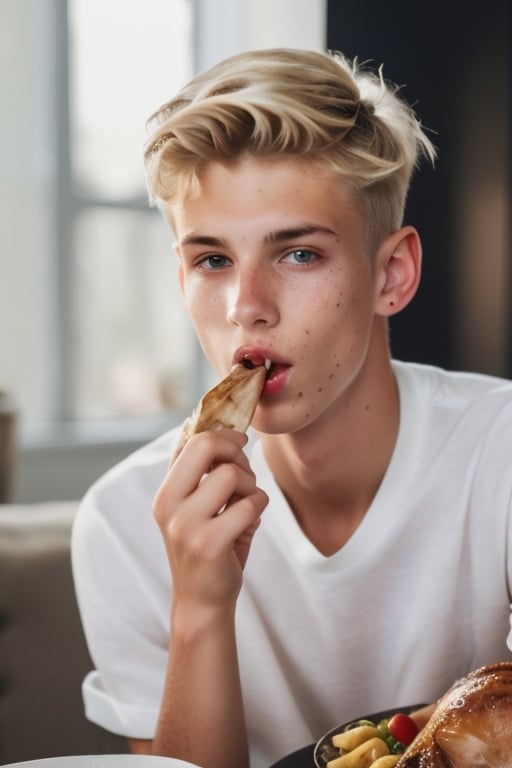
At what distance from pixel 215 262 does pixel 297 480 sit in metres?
0.42

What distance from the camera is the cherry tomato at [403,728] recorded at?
988 millimetres

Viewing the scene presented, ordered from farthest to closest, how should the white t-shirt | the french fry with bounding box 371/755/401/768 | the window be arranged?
the window, the white t-shirt, the french fry with bounding box 371/755/401/768

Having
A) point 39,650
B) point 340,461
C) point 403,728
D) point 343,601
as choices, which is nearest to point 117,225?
point 39,650

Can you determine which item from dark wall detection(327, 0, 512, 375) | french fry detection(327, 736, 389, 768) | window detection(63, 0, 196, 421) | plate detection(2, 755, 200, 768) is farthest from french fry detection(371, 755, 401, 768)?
window detection(63, 0, 196, 421)

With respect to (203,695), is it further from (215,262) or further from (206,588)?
(215,262)

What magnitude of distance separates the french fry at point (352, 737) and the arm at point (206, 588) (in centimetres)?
26

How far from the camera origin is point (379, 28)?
3264 mm

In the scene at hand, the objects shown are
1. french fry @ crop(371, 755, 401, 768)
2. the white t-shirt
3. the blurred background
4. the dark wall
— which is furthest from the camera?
the blurred background

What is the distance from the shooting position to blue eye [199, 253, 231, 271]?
1.33 metres

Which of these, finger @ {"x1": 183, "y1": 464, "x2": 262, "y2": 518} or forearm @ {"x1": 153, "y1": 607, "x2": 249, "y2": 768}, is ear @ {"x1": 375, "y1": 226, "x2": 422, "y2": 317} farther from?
forearm @ {"x1": 153, "y1": 607, "x2": 249, "y2": 768}

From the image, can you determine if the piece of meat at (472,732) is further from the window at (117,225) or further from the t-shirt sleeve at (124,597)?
the window at (117,225)

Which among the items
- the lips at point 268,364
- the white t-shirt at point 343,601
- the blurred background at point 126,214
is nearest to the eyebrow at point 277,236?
the lips at point 268,364

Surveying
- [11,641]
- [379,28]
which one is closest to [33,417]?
[379,28]

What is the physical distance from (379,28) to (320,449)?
214cm
